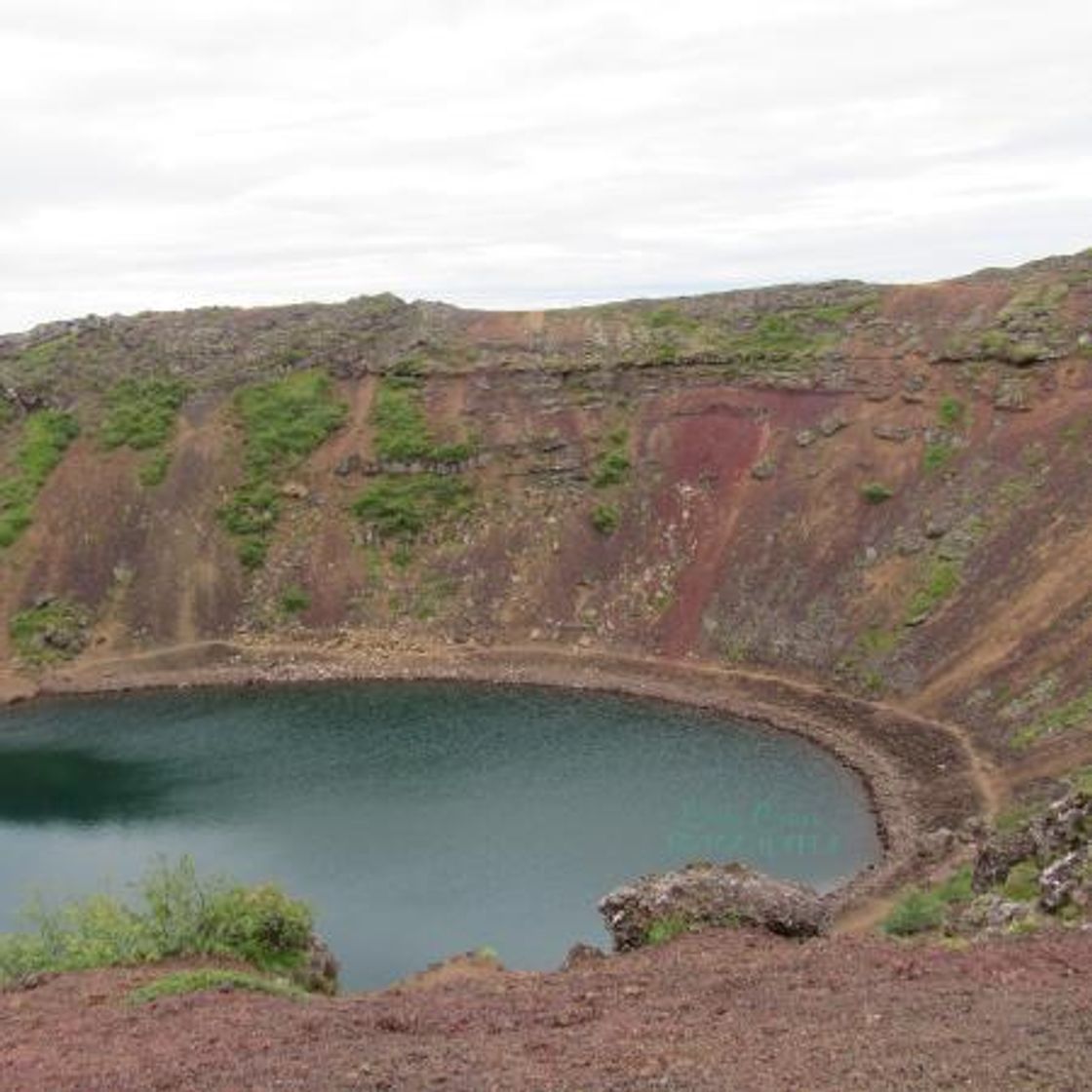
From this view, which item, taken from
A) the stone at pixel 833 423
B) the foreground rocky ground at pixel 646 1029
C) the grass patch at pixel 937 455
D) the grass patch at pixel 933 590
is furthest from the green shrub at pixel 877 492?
the foreground rocky ground at pixel 646 1029

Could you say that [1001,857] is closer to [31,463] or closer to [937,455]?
[937,455]

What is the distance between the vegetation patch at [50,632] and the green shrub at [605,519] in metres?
32.6

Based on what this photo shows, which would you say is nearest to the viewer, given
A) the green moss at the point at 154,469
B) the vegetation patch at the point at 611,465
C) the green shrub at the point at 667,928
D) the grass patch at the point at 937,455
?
the green shrub at the point at 667,928

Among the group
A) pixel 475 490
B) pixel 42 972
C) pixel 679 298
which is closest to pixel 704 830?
pixel 42 972

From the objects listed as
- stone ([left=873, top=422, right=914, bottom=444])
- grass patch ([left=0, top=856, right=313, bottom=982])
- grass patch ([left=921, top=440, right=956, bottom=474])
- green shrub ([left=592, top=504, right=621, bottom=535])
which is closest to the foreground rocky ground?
grass patch ([left=0, top=856, right=313, bottom=982])

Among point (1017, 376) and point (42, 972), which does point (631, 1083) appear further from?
point (1017, 376)

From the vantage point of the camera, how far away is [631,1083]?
19.0 metres

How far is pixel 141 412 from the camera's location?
298ft

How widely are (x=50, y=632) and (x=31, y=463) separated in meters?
16.2

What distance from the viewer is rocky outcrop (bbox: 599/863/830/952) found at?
31.8 metres

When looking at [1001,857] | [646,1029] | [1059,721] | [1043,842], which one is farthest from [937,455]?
[646,1029]

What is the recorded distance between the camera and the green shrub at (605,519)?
77875 millimetres

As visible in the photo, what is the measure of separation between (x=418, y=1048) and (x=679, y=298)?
2968 inches

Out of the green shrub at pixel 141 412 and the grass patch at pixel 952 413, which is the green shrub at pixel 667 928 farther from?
the green shrub at pixel 141 412
